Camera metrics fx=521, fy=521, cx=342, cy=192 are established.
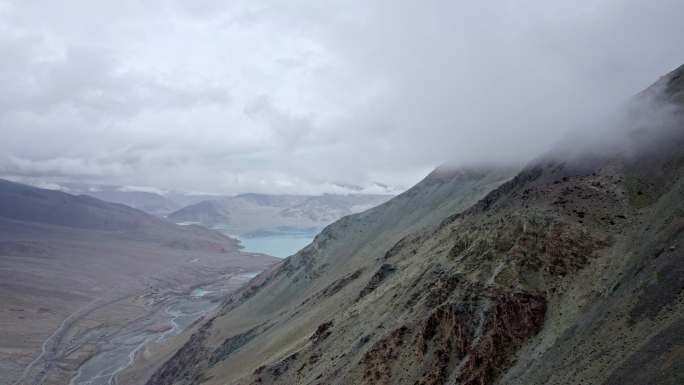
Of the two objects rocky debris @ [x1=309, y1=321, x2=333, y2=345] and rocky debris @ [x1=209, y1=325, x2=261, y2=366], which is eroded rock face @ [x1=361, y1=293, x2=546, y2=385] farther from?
rocky debris @ [x1=209, y1=325, x2=261, y2=366]

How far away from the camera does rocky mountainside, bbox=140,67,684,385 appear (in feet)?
128

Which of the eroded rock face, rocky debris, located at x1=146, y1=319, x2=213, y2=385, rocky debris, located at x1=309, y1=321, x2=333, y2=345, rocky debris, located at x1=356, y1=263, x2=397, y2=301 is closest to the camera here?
the eroded rock face

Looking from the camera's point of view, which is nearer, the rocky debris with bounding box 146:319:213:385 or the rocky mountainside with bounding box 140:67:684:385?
the rocky mountainside with bounding box 140:67:684:385

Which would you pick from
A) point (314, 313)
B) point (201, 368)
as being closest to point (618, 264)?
point (314, 313)

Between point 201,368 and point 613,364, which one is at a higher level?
point 613,364

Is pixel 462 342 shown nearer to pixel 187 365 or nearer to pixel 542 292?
pixel 542 292

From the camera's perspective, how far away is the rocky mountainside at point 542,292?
39125mm

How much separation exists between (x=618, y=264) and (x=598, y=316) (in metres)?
8.24

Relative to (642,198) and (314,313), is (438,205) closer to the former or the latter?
(314,313)

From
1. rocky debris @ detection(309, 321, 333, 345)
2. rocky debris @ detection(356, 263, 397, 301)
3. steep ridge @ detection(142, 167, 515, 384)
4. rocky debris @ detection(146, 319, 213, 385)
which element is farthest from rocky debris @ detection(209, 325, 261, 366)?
rocky debris @ detection(309, 321, 333, 345)

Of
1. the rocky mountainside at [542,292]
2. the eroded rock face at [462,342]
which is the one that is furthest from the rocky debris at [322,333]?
the eroded rock face at [462,342]

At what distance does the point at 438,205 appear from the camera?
13900 centimetres

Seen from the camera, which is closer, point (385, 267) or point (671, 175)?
point (671, 175)

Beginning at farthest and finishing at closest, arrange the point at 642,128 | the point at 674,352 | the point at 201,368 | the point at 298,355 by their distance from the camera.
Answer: the point at 201,368 < the point at 298,355 < the point at 642,128 < the point at 674,352
